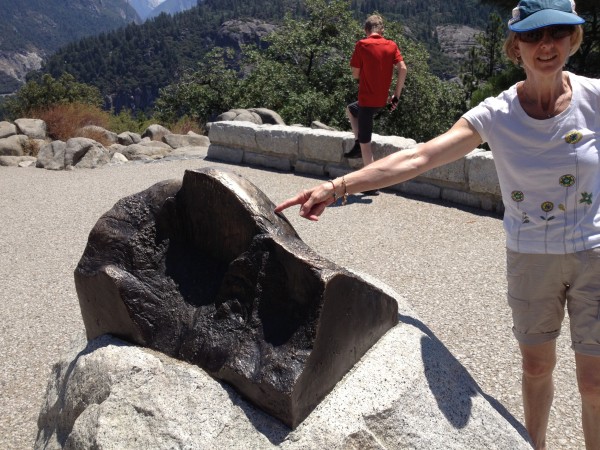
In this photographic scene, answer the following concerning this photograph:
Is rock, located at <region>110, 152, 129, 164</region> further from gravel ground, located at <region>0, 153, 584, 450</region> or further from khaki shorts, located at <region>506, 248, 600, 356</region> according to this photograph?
khaki shorts, located at <region>506, 248, 600, 356</region>

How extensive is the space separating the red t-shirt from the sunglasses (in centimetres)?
447

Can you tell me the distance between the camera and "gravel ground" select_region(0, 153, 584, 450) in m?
→ 3.63

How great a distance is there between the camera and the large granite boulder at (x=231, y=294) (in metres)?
2.27

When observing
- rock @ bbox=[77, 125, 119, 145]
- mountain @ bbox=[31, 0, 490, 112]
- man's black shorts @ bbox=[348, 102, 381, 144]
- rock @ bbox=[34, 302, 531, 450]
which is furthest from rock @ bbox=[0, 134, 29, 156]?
mountain @ bbox=[31, 0, 490, 112]

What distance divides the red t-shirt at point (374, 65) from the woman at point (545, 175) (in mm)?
4373

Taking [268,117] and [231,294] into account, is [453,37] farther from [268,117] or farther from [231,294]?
[231,294]

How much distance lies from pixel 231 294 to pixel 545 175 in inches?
45.0

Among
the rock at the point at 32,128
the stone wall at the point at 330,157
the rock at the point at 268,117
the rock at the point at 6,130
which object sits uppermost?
the stone wall at the point at 330,157

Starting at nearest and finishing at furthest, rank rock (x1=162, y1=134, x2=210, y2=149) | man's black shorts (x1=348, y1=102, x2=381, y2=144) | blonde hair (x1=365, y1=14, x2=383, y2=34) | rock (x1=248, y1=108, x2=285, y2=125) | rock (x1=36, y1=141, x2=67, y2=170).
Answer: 1. blonde hair (x1=365, y1=14, x2=383, y2=34)
2. man's black shorts (x1=348, y1=102, x2=381, y2=144)
3. rock (x1=36, y1=141, x2=67, y2=170)
4. rock (x1=162, y1=134, x2=210, y2=149)
5. rock (x1=248, y1=108, x2=285, y2=125)

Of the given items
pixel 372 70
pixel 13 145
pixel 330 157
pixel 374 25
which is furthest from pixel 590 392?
pixel 13 145

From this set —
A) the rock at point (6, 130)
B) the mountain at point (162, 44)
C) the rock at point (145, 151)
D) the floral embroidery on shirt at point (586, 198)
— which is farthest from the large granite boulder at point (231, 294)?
the mountain at point (162, 44)

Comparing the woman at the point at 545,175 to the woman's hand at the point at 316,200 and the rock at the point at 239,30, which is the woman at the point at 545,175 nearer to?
the woman's hand at the point at 316,200

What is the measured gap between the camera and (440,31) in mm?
68188

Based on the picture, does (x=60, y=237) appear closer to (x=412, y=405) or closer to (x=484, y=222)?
(x=484, y=222)
